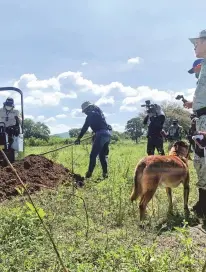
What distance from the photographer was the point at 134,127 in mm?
75438

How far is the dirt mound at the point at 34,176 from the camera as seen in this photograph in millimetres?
7750

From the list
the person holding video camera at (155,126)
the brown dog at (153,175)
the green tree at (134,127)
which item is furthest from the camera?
the green tree at (134,127)

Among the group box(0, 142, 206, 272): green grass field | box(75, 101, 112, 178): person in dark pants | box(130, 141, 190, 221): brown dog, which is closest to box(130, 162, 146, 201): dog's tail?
box(130, 141, 190, 221): brown dog

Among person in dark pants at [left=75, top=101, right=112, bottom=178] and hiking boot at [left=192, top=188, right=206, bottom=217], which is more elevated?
person in dark pants at [left=75, top=101, right=112, bottom=178]

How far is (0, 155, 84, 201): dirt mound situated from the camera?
25.4 feet

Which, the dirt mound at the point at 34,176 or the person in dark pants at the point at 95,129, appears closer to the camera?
the dirt mound at the point at 34,176

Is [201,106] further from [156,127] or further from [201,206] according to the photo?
[156,127]

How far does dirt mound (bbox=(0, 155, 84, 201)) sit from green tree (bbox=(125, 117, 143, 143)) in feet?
205

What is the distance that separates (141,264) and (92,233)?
1544 mm

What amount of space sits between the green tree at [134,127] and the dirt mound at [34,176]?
2458 inches

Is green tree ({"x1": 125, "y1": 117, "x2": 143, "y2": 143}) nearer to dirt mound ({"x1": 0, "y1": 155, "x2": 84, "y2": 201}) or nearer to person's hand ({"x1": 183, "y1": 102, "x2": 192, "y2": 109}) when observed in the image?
dirt mound ({"x1": 0, "y1": 155, "x2": 84, "y2": 201})

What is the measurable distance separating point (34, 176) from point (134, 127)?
220ft

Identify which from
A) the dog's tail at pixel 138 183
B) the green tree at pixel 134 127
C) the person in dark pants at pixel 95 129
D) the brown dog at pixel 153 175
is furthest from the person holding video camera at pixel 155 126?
the green tree at pixel 134 127

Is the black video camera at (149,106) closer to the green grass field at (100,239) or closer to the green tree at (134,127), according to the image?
the green grass field at (100,239)
